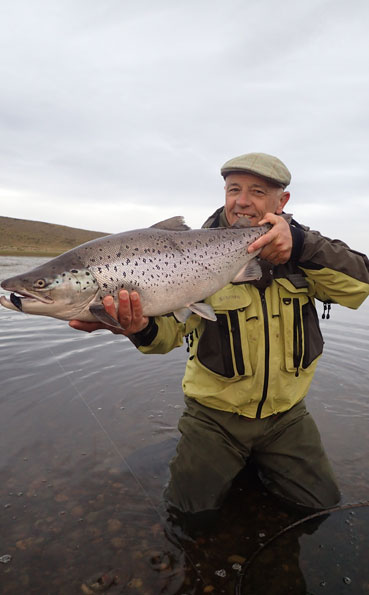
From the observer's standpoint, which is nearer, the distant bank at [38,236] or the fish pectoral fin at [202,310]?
the fish pectoral fin at [202,310]

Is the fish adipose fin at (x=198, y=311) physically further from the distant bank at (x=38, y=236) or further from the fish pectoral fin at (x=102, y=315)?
the distant bank at (x=38, y=236)

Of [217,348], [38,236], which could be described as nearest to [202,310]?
[217,348]

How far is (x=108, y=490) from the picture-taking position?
11.6ft

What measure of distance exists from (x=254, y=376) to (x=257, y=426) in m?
0.43

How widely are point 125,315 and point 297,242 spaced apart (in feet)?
4.68

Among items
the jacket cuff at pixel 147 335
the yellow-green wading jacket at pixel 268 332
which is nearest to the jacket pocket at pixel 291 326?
the yellow-green wading jacket at pixel 268 332

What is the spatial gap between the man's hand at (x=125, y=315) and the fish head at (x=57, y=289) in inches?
4.2

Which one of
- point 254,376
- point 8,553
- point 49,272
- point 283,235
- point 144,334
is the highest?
point 283,235

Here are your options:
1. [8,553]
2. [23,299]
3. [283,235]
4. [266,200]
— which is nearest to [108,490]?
[8,553]

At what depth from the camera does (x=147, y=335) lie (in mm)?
3135

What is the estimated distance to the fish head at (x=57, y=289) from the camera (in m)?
2.62

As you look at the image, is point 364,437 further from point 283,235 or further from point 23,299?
point 23,299

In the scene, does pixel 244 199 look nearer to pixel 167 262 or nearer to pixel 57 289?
pixel 167 262

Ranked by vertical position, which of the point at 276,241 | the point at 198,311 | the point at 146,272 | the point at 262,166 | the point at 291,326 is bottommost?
the point at 291,326
